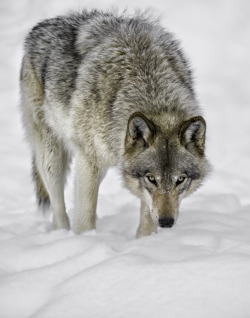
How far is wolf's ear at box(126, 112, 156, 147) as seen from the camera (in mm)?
3381

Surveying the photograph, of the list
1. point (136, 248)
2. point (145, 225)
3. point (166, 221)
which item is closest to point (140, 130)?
point (166, 221)

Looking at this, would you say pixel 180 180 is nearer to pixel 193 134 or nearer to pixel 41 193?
pixel 193 134

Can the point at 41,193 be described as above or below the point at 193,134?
below

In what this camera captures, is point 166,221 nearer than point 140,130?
Yes

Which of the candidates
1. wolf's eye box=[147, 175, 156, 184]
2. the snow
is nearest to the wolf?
wolf's eye box=[147, 175, 156, 184]

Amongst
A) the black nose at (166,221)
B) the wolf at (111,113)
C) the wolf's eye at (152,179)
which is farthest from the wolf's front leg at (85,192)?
the black nose at (166,221)

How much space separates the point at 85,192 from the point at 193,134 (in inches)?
48.7

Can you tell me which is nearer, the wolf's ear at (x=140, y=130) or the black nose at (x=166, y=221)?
the black nose at (x=166, y=221)

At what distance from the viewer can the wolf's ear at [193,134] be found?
3383 millimetres

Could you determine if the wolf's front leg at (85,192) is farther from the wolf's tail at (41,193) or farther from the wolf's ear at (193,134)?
the wolf's ear at (193,134)

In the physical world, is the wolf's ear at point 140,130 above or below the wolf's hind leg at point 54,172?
above

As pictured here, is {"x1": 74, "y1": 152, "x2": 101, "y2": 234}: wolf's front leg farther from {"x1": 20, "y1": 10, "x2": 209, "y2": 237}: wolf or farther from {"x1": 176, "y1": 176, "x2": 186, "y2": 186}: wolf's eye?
{"x1": 176, "y1": 176, "x2": 186, "y2": 186}: wolf's eye

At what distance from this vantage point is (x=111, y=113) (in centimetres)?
390

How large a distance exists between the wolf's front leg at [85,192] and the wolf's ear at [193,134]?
971 millimetres
